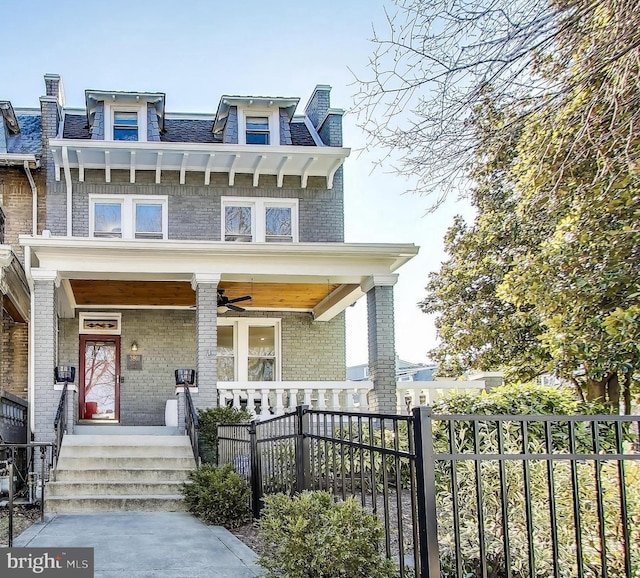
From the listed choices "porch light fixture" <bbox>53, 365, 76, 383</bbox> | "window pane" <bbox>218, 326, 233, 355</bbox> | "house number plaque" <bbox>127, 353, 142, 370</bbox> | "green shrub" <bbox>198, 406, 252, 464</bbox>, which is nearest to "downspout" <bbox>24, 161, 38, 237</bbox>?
"house number plaque" <bbox>127, 353, 142, 370</bbox>

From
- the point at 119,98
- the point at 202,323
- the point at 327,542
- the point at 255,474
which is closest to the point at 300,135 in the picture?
the point at 119,98

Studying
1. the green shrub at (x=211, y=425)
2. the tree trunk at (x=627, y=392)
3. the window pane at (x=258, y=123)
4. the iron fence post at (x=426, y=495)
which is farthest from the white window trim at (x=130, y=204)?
the iron fence post at (x=426, y=495)

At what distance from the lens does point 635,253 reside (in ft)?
24.8

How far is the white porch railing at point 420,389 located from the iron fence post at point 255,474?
5512 millimetres

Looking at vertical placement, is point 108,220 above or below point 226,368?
above

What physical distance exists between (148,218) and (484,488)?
38.6ft

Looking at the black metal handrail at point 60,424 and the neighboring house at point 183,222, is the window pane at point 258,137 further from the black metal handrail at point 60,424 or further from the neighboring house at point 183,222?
the black metal handrail at point 60,424

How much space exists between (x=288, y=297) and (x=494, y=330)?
193 inches

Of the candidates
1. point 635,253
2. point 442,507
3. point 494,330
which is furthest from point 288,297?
point 442,507

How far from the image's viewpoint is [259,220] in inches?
625

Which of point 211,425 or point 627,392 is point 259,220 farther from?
point 627,392

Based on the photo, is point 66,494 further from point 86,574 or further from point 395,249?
point 395,249

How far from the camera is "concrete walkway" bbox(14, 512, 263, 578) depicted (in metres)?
5.65

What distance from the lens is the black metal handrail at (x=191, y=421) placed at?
10.7 metres
